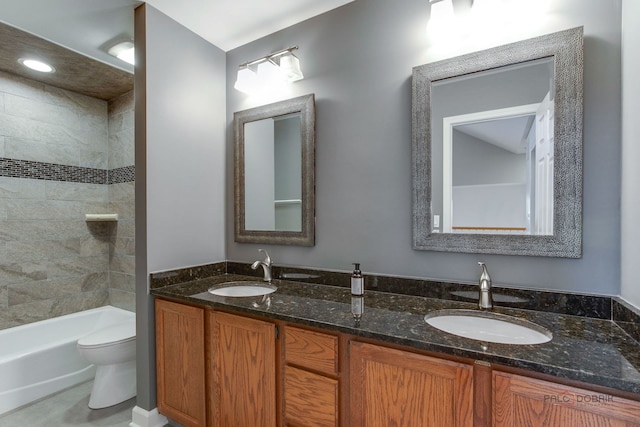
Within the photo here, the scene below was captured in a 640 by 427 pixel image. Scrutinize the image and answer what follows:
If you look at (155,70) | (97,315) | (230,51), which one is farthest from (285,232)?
(97,315)

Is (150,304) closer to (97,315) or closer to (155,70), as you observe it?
(155,70)

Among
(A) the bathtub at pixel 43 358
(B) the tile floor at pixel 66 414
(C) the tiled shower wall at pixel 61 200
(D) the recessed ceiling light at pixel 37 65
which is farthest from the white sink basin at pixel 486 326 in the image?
(D) the recessed ceiling light at pixel 37 65

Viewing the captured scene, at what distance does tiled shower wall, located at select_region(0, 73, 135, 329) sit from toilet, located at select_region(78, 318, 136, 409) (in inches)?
35.4

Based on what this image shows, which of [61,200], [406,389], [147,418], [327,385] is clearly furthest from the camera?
[61,200]

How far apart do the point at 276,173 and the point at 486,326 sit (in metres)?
1.41

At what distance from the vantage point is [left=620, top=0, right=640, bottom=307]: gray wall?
1039mm

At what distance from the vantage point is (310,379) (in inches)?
48.3

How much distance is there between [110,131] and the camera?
3006 mm

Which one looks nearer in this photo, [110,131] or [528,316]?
[528,316]

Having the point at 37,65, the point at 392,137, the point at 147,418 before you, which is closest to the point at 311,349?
the point at 392,137

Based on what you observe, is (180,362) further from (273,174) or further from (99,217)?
(99,217)

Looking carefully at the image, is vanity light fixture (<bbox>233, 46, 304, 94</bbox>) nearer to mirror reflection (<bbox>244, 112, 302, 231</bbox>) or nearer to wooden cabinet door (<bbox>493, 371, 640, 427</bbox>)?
mirror reflection (<bbox>244, 112, 302, 231</bbox>)

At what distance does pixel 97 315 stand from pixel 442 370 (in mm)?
3151

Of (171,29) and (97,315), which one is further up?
(171,29)
